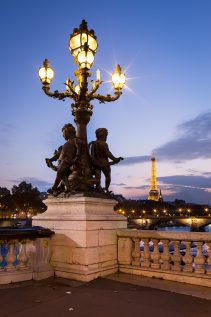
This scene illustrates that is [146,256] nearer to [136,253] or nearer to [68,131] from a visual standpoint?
[136,253]

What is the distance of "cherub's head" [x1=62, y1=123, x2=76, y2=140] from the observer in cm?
822

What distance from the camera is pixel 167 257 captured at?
7.14 metres

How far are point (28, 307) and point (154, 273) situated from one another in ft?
10.2

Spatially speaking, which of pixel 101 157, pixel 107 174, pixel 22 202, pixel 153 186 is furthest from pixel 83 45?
pixel 153 186

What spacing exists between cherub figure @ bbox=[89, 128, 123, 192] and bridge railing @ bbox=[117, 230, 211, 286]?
4.83 ft

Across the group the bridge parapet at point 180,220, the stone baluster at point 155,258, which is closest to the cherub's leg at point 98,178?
the stone baluster at point 155,258

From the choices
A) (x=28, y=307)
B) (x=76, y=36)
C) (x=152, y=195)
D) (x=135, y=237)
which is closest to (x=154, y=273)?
(x=135, y=237)

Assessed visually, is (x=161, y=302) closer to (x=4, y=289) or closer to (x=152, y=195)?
(x=4, y=289)

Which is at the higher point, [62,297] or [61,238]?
[61,238]

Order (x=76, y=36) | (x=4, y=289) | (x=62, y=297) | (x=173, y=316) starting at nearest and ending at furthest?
(x=173, y=316) → (x=62, y=297) → (x=4, y=289) → (x=76, y=36)

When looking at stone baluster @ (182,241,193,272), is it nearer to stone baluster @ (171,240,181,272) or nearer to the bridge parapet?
stone baluster @ (171,240,181,272)

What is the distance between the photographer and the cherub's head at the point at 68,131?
324 inches

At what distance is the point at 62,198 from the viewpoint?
25.3 feet

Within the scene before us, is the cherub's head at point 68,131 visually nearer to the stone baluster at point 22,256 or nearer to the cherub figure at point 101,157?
the cherub figure at point 101,157
